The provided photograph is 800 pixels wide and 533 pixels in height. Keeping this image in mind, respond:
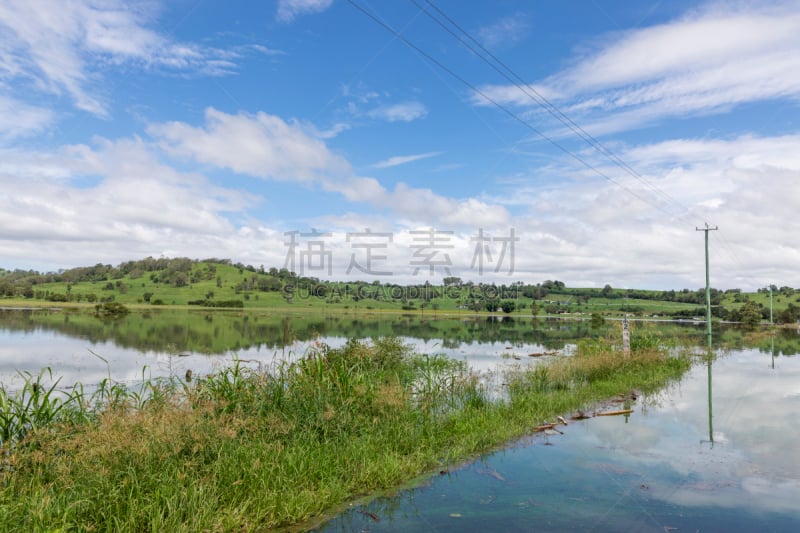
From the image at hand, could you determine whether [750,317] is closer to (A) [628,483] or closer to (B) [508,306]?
(B) [508,306]

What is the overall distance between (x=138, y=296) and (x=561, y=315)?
104 metres

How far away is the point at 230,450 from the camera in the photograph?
6605 millimetres

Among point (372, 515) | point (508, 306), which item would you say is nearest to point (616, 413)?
point (372, 515)

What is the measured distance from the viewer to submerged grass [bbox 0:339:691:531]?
17.7ft

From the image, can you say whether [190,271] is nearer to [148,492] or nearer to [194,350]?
[194,350]

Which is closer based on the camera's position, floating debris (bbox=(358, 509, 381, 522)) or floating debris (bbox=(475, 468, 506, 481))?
floating debris (bbox=(358, 509, 381, 522))

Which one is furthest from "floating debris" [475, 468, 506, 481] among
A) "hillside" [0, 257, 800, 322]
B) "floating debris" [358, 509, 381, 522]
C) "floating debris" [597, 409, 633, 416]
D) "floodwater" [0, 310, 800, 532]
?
"hillside" [0, 257, 800, 322]

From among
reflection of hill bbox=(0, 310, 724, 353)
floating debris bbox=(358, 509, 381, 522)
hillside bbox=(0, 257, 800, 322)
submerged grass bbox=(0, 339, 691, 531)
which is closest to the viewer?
submerged grass bbox=(0, 339, 691, 531)

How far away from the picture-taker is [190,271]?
147375 mm

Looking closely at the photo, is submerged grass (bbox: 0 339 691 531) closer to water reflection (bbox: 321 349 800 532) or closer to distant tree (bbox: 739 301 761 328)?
water reflection (bbox: 321 349 800 532)

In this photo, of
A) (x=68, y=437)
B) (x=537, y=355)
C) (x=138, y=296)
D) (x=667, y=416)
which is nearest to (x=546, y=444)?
(x=667, y=416)

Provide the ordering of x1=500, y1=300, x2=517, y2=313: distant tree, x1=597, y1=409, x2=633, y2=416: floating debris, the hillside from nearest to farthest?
x1=597, y1=409, x2=633, y2=416: floating debris → the hillside → x1=500, y1=300, x2=517, y2=313: distant tree

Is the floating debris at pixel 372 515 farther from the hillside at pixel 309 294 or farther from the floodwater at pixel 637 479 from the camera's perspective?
the hillside at pixel 309 294

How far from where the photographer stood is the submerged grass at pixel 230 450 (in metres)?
5.38
